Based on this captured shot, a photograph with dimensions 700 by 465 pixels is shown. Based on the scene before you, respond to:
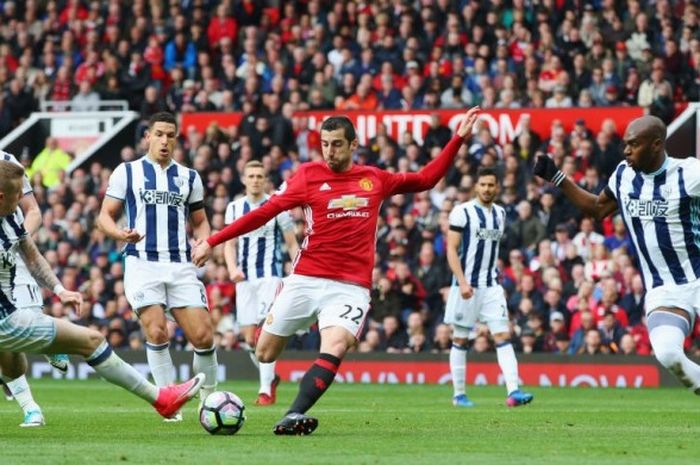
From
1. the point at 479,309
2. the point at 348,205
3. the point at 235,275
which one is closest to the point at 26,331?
the point at 348,205

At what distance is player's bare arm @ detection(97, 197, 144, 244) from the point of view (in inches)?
459

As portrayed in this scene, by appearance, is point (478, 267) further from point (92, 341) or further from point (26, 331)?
point (26, 331)

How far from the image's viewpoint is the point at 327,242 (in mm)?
11047

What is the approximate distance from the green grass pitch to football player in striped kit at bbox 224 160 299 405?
1621 millimetres

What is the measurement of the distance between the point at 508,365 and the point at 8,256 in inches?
283

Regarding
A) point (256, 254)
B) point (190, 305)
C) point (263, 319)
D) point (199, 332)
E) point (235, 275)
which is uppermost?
point (256, 254)

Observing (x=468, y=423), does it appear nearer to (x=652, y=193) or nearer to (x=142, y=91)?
(x=652, y=193)

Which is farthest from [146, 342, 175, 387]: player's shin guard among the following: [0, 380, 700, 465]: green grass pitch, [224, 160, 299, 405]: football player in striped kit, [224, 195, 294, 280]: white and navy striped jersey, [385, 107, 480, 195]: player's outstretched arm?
[224, 195, 294, 280]: white and navy striped jersey

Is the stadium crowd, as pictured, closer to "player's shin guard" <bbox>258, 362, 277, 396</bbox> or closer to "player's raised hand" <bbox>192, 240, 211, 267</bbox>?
"player's shin guard" <bbox>258, 362, 277, 396</bbox>

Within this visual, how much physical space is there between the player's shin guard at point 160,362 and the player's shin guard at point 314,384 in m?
2.68

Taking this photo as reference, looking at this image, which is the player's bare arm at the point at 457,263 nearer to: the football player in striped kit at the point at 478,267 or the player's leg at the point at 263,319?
the football player in striped kit at the point at 478,267

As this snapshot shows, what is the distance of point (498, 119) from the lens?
81.7 ft

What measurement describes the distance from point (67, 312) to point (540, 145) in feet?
27.6

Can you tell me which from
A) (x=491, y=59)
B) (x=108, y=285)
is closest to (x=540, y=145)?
(x=491, y=59)
